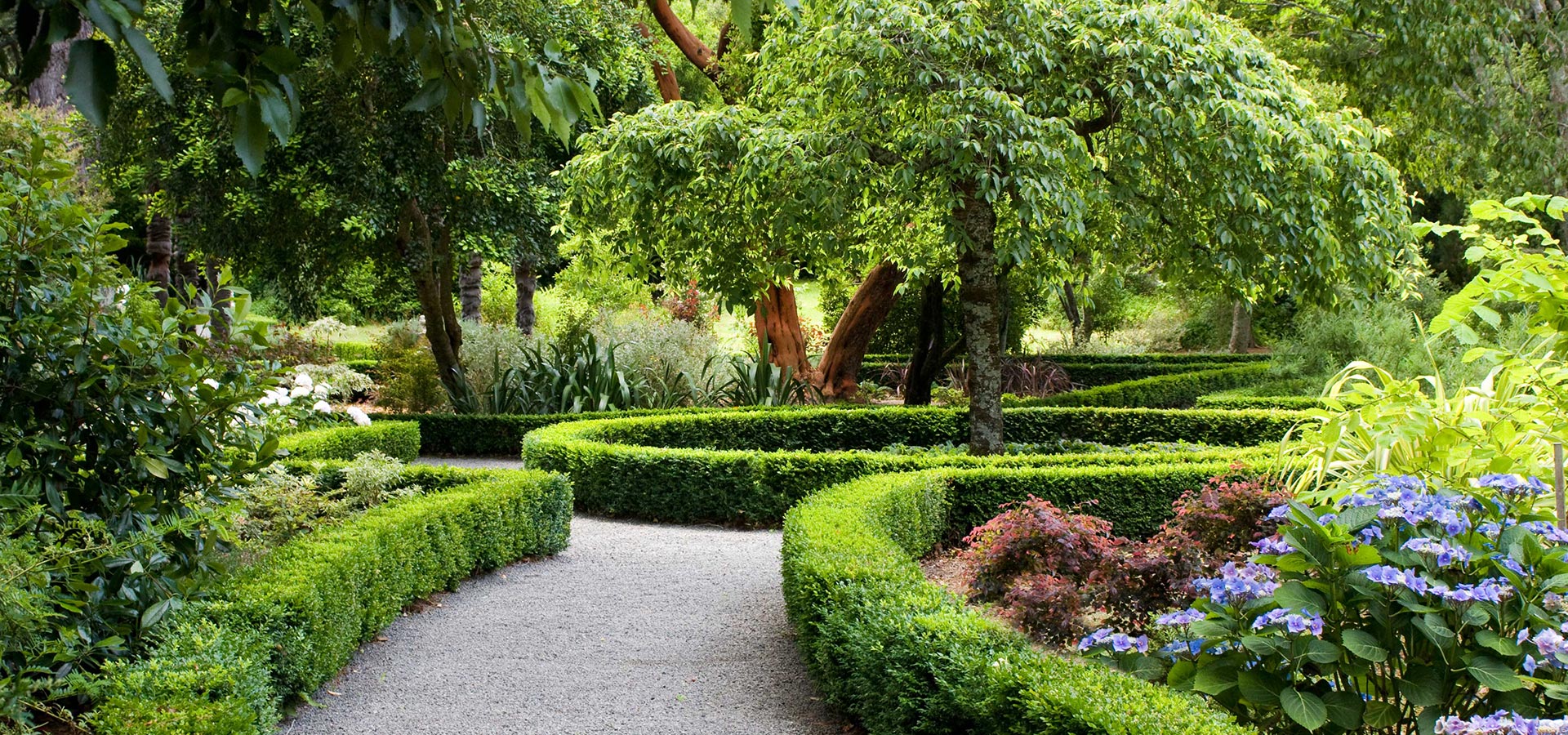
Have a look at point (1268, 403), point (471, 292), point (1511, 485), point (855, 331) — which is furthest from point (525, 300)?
point (1511, 485)

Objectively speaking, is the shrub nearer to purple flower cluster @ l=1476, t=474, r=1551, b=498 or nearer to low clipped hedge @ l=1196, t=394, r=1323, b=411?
purple flower cluster @ l=1476, t=474, r=1551, b=498

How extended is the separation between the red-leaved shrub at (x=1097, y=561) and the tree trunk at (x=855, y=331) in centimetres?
866

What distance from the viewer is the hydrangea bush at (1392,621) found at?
282 centimetres

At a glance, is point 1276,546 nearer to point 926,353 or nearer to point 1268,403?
point 1268,403

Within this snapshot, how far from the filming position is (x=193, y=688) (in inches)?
130

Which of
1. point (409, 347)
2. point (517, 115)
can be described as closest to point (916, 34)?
point (517, 115)

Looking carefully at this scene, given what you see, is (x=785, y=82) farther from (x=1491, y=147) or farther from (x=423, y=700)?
(x=1491, y=147)

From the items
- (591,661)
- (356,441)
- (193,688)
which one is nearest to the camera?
(193,688)

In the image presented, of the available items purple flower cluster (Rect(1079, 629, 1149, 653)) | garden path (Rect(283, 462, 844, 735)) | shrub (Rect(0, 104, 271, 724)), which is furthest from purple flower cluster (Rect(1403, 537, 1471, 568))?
shrub (Rect(0, 104, 271, 724))

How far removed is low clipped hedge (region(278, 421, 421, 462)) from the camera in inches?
328

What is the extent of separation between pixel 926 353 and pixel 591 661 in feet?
25.8

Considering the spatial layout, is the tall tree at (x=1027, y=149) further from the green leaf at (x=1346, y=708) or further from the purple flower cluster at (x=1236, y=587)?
the green leaf at (x=1346, y=708)

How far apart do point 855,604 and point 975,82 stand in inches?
153

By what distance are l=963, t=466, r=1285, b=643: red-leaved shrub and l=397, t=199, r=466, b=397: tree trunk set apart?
837cm
